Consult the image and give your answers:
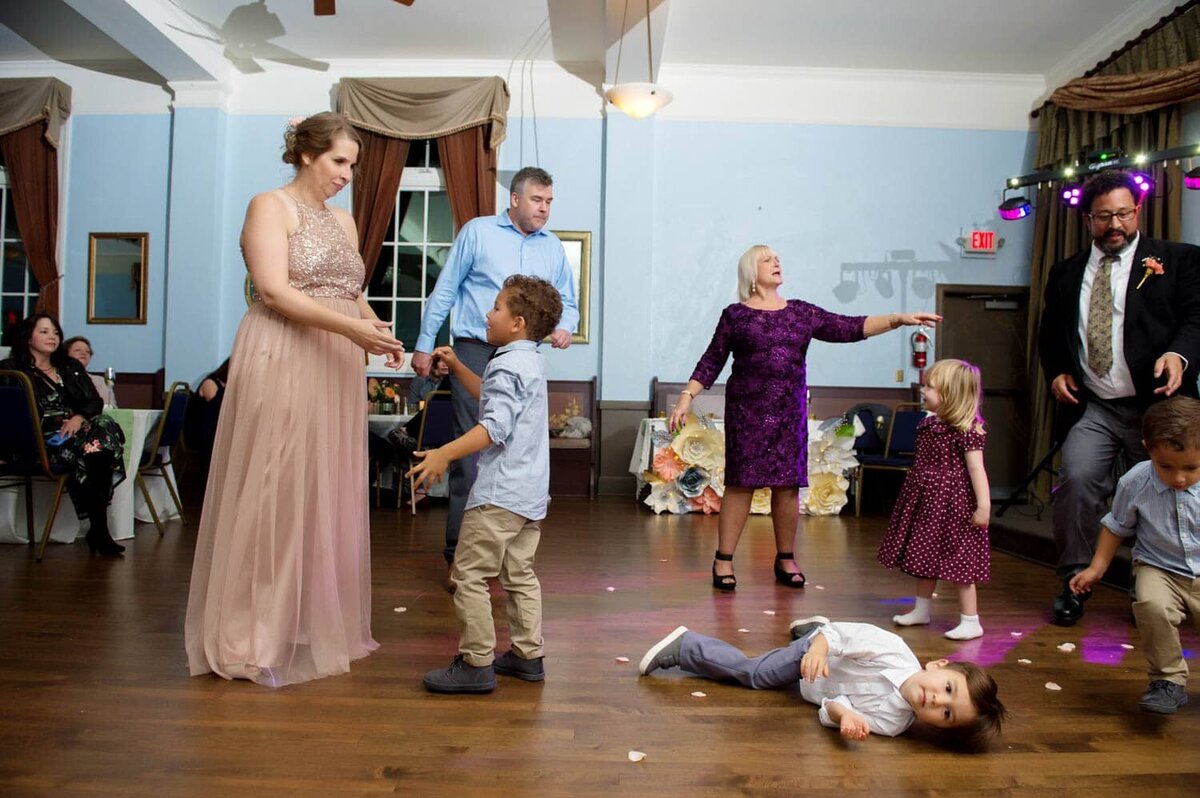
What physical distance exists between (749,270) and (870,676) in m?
1.90

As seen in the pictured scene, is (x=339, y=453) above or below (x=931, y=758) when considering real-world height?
above

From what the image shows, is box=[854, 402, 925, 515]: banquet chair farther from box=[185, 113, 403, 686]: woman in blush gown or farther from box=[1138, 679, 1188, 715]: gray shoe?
box=[185, 113, 403, 686]: woman in blush gown

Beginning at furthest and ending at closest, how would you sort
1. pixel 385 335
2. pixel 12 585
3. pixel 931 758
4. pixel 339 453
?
pixel 12 585 → pixel 339 453 → pixel 385 335 → pixel 931 758

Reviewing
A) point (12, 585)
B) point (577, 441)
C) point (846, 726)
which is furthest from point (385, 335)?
point (577, 441)

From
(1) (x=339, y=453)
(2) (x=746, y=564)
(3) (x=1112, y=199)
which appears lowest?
(2) (x=746, y=564)

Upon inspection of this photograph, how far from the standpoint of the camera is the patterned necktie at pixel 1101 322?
10.3 ft

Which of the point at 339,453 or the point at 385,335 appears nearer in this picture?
the point at 385,335

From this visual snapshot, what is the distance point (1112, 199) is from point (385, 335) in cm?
258

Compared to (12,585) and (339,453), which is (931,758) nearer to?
(339,453)

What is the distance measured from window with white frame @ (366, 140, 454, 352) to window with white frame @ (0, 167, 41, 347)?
298cm

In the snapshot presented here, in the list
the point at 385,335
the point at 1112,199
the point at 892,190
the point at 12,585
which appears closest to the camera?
the point at 385,335

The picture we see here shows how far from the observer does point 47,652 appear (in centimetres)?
241

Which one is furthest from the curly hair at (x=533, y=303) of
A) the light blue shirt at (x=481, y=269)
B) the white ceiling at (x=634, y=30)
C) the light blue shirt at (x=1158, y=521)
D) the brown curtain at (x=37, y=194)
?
the brown curtain at (x=37, y=194)

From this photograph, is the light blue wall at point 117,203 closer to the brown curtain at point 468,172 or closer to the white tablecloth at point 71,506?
the brown curtain at point 468,172
